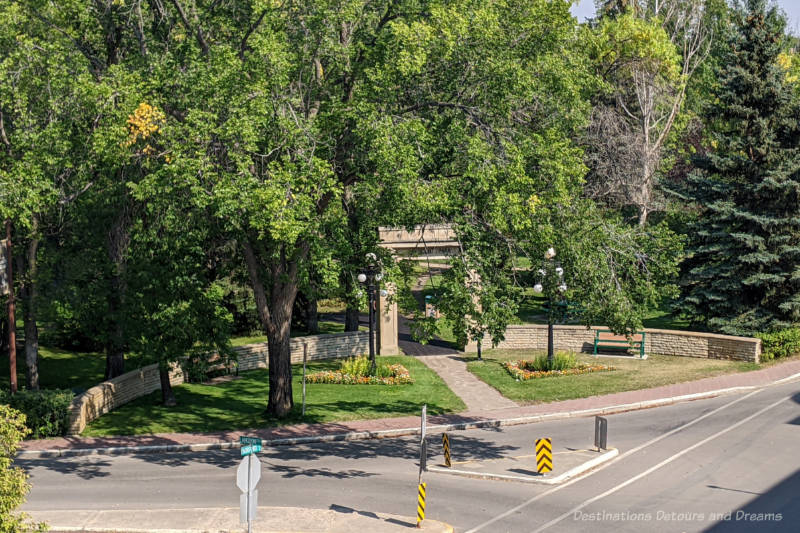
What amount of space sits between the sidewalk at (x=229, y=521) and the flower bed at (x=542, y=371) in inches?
587

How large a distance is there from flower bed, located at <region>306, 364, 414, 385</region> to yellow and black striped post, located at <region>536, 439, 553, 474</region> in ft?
38.1

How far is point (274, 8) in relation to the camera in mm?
22547

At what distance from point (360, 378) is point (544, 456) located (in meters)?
12.7

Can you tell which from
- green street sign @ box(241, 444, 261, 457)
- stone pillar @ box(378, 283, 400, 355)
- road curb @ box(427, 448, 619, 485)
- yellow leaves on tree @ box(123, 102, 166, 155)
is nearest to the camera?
green street sign @ box(241, 444, 261, 457)

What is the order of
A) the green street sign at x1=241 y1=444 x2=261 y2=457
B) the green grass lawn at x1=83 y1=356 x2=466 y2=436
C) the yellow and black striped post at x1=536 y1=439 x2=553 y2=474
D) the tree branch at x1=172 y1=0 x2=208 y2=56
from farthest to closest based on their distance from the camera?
the green grass lawn at x1=83 y1=356 x2=466 y2=436
the tree branch at x1=172 y1=0 x2=208 y2=56
the yellow and black striped post at x1=536 y1=439 x2=553 y2=474
the green street sign at x1=241 y1=444 x2=261 y2=457

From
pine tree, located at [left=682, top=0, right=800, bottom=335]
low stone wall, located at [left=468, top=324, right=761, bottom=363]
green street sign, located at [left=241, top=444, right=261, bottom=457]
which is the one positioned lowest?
green street sign, located at [left=241, top=444, right=261, bottom=457]

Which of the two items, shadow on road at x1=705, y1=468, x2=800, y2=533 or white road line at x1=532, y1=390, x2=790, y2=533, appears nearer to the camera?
shadow on road at x1=705, y1=468, x2=800, y2=533

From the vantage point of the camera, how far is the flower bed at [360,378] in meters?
31.9

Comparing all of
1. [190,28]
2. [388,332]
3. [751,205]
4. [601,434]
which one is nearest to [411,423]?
[601,434]

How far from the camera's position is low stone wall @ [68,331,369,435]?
1038 inches

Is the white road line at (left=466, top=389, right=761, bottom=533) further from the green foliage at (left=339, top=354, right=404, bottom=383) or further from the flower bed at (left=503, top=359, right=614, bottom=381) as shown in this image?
the green foliage at (left=339, top=354, right=404, bottom=383)

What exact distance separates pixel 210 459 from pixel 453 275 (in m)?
8.17

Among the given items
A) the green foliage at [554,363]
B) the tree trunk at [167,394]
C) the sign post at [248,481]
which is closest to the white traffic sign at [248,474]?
the sign post at [248,481]

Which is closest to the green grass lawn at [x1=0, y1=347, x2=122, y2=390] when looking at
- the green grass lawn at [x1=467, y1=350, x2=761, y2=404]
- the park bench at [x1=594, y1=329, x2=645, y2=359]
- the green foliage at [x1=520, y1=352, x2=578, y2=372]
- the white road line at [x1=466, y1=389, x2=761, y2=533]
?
the green grass lawn at [x1=467, y1=350, x2=761, y2=404]
